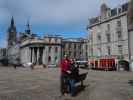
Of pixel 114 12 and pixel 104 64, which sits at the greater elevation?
pixel 114 12

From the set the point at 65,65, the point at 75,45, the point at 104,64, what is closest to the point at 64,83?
the point at 65,65

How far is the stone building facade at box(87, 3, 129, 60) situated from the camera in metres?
63.5

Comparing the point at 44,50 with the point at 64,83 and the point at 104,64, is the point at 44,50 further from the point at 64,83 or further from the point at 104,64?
the point at 64,83

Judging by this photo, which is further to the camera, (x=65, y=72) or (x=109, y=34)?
(x=109, y=34)

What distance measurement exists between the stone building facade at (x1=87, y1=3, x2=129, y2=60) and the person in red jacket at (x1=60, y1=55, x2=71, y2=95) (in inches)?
1933

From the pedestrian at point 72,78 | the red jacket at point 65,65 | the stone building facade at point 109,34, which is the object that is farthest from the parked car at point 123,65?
the red jacket at point 65,65

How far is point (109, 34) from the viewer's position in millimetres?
68875

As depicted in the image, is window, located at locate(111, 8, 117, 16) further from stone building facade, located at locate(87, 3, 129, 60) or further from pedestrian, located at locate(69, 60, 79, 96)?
pedestrian, located at locate(69, 60, 79, 96)

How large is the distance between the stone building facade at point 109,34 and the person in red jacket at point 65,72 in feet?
161

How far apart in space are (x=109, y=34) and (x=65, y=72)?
56378 millimetres

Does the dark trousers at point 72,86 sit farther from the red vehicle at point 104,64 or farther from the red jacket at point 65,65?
the red vehicle at point 104,64

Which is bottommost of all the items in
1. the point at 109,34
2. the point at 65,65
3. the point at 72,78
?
the point at 72,78

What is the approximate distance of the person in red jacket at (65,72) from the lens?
1365 cm

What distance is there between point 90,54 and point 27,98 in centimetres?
6544
